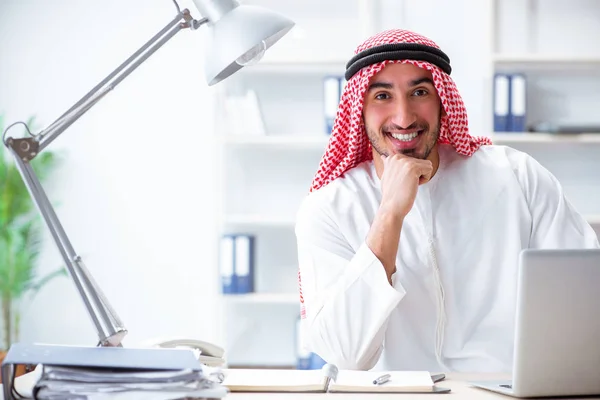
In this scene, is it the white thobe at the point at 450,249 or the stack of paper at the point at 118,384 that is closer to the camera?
the stack of paper at the point at 118,384

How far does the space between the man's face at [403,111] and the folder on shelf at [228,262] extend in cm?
207

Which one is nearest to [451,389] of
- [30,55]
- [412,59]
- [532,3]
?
[412,59]

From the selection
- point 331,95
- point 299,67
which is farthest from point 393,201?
point 299,67

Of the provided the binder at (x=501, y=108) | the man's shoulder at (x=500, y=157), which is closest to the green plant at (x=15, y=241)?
the binder at (x=501, y=108)

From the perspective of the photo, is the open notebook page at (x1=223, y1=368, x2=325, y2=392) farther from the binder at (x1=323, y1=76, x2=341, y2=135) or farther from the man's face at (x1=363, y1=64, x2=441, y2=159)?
the binder at (x1=323, y1=76, x2=341, y2=135)

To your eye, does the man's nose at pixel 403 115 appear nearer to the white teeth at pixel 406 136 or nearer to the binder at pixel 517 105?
the white teeth at pixel 406 136

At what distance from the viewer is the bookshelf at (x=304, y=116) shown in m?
4.31

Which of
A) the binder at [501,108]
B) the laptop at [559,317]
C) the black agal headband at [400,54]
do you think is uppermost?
the binder at [501,108]

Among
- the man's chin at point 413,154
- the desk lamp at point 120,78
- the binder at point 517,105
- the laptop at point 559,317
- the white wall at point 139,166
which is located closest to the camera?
the laptop at point 559,317

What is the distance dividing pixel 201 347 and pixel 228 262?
2441mm

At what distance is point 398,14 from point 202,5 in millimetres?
3101

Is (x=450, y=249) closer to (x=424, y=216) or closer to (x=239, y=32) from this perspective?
(x=424, y=216)

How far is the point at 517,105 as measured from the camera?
159 inches

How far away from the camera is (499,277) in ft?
6.65
